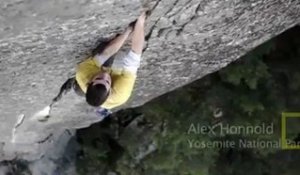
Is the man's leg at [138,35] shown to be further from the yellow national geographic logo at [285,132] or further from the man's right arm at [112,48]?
the yellow national geographic logo at [285,132]

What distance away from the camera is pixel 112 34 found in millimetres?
3332

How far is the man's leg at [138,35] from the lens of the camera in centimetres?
324

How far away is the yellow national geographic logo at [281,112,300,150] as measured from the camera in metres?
5.17

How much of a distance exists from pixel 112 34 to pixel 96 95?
1.24 feet

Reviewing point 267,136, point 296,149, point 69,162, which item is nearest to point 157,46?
point 267,136

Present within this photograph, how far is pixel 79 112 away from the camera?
490 centimetres

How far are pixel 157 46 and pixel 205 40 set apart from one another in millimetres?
286

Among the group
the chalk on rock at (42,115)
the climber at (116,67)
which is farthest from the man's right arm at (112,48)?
the chalk on rock at (42,115)

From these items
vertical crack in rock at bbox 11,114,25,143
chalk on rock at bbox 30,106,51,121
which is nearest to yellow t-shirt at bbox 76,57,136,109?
chalk on rock at bbox 30,106,51,121

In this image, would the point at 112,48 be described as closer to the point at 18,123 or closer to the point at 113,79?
the point at 113,79

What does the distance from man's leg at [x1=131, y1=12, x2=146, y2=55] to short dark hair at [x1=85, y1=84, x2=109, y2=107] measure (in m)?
0.34

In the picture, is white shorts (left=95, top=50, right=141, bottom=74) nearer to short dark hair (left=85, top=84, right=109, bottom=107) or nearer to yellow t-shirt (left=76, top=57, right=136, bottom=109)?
Result: yellow t-shirt (left=76, top=57, right=136, bottom=109)

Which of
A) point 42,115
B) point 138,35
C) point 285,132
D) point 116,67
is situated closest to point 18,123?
point 42,115

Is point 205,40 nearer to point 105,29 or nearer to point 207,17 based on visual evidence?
point 207,17
